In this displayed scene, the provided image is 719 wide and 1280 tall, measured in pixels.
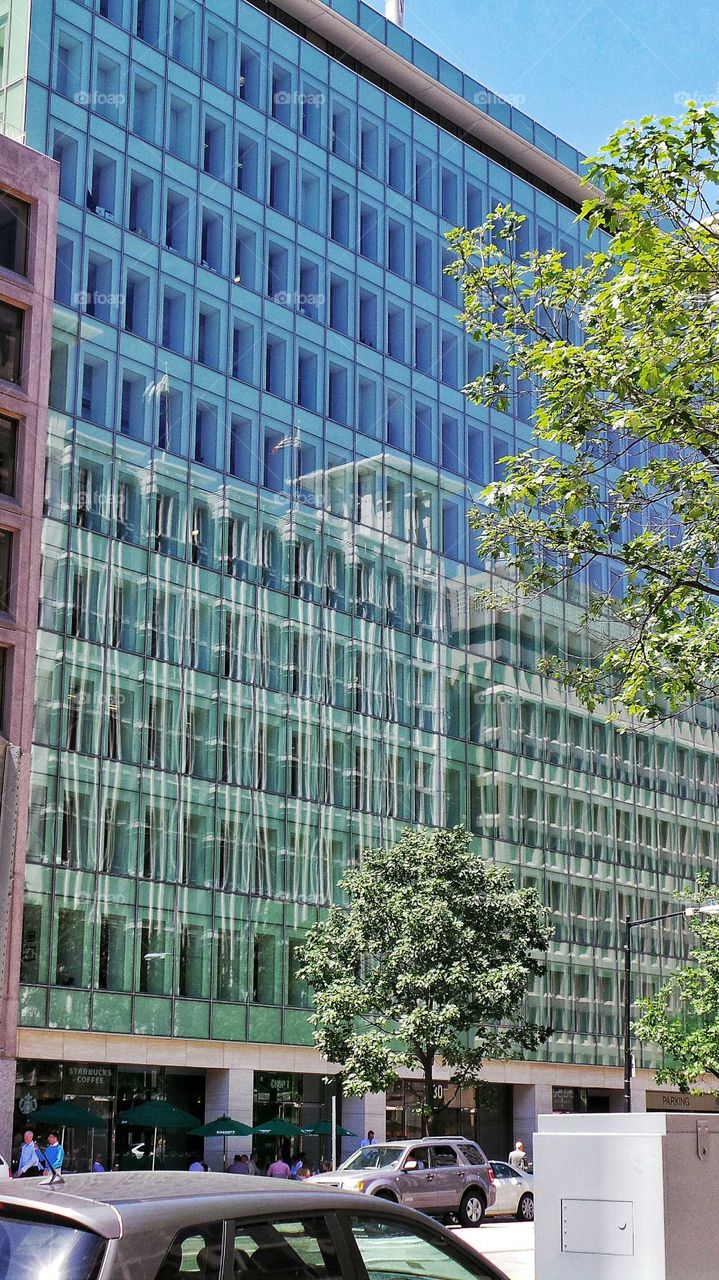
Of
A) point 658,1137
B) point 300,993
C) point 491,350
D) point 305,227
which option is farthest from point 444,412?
point 658,1137

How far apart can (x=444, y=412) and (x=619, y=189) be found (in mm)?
45044

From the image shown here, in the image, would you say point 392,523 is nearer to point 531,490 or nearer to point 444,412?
point 444,412

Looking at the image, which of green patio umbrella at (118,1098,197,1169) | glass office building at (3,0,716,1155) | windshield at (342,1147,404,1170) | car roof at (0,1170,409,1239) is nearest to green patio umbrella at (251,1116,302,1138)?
glass office building at (3,0,716,1155)

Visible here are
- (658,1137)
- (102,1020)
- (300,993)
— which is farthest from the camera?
(300,993)

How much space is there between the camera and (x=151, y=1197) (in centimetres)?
480

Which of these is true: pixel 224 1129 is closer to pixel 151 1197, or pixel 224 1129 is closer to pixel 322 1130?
pixel 322 1130

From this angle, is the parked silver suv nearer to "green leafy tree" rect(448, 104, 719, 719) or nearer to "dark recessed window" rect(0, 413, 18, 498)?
"green leafy tree" rect(448, 104, 719, 719)

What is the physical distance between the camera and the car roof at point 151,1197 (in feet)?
15.1

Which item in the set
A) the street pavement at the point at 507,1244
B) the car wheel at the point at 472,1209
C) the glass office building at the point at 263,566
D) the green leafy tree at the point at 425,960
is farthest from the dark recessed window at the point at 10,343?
the street pavement at the point at 507,1244

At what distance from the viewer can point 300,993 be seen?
157 ft

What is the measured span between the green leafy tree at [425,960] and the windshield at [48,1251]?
34600mm

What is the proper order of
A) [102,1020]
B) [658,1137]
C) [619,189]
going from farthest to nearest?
1. [102,1020]
2. [619,189]
3. [658,1137]

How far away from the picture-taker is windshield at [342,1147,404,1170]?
3036 cm

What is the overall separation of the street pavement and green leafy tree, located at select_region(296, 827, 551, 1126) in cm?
510
